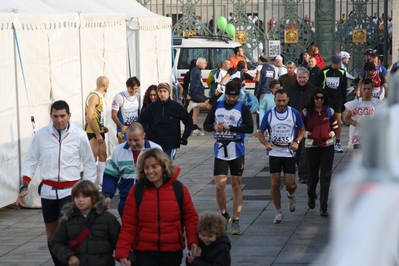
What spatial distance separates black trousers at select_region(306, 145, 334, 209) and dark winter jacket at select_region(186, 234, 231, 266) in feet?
14.6

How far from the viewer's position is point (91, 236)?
5473 millimetres

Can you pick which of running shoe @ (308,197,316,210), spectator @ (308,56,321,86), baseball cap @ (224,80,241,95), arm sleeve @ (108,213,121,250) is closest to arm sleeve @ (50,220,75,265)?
arm sleeve @ (108,213,121,250)

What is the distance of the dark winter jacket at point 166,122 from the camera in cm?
1004

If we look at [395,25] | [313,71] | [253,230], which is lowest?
[253,230]

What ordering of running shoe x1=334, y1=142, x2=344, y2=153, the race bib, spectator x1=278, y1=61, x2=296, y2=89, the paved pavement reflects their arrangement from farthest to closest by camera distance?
the race bib
running shoe x1=334, y1=142, x2=344, y2=153
spectator x1=278, y1=61, x2=296, y2=89
the paved pavement

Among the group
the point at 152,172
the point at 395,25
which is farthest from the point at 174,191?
the point at 395,25

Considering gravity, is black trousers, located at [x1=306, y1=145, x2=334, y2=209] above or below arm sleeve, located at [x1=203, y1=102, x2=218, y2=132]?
below

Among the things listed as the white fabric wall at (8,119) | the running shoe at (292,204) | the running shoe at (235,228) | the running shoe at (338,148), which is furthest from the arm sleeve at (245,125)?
the running shoe at (338,148)

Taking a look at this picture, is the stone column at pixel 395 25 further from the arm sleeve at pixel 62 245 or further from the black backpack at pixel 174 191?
the arm sleeve at pixel 62 245

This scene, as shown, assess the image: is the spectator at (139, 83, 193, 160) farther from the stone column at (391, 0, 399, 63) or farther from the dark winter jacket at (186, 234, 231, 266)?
the stone column at (391, 0, 399, 63)

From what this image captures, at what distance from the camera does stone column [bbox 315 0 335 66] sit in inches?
912

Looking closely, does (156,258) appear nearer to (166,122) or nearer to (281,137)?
(281,137)

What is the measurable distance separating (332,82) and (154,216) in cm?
984

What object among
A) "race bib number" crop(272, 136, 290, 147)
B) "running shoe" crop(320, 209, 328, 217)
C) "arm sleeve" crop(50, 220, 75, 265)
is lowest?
"running shoe" crop(320, 209, 328, 217)
